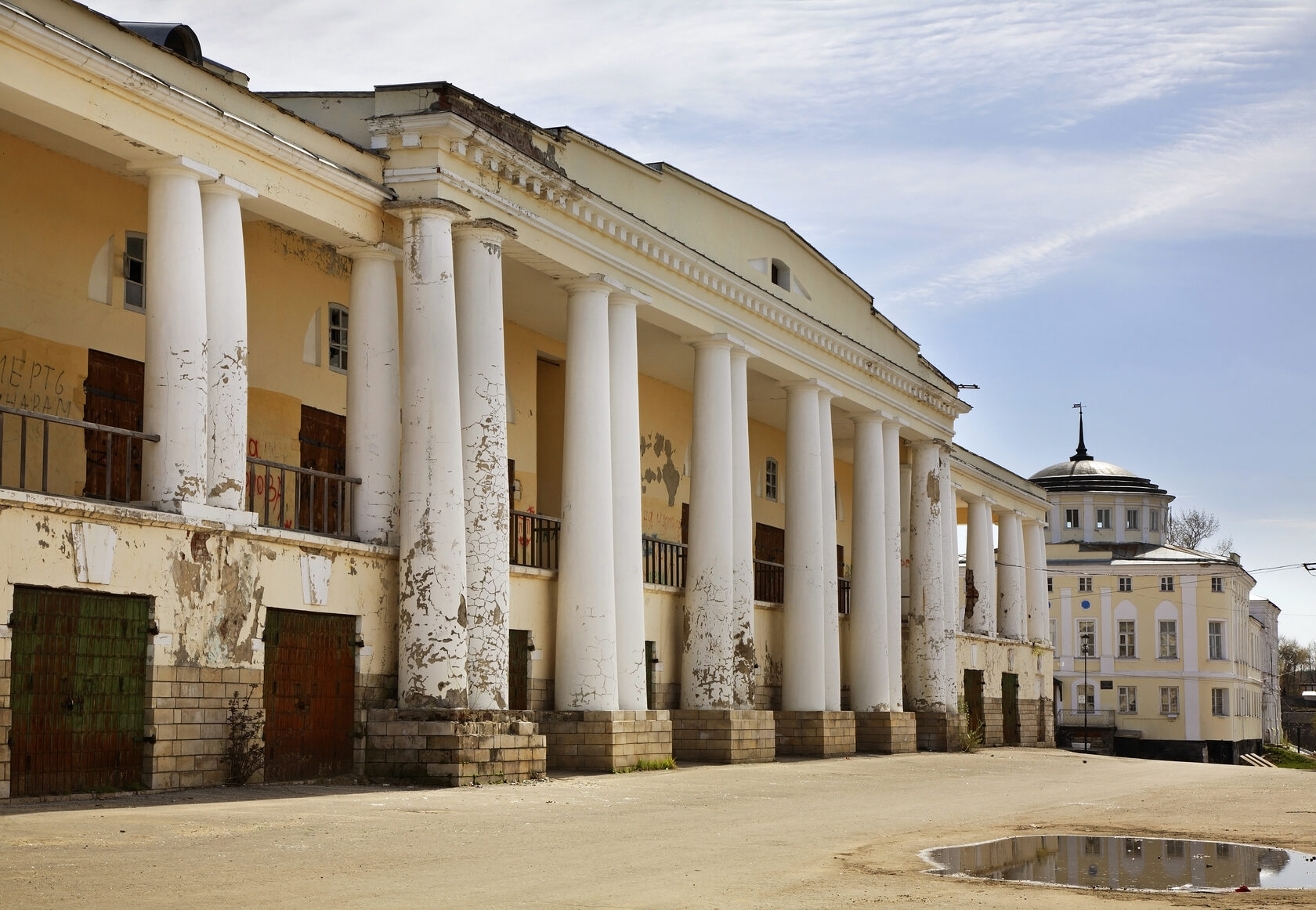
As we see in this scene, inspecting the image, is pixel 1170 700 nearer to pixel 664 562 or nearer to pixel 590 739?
pixel 664 562

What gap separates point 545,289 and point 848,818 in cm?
941

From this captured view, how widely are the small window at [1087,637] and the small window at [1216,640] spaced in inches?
172

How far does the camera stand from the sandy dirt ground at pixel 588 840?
7.67 meters

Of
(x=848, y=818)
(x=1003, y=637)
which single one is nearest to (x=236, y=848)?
(x=848, y=818)

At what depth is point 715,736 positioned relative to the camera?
2142cm

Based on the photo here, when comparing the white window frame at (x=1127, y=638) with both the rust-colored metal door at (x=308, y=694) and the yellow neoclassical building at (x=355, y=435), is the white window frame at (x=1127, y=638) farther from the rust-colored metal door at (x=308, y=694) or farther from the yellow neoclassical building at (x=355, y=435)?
the rust-colored metal door at (x=308, y=694)

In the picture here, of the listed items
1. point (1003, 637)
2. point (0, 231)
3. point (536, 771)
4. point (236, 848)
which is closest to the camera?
point (236, 848)

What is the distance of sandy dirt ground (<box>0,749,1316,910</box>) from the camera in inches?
302

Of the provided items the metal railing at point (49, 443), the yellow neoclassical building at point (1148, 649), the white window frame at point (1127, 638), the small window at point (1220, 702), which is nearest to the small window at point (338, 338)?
the metal railing at point (49, 443)

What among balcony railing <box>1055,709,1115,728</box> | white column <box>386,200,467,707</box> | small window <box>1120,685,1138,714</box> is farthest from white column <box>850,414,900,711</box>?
small window <box>1120,685,1138,714</box>

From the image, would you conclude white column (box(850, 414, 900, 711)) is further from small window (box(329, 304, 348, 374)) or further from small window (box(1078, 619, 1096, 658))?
small window (box(1078, 619, 1096, 658))

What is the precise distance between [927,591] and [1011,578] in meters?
10.1

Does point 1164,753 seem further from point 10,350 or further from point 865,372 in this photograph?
point 10,350

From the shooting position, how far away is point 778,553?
30.9 meters
